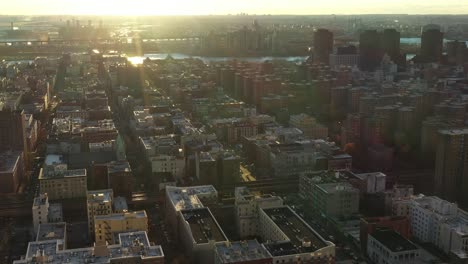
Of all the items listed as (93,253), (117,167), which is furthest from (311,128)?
(93,253)

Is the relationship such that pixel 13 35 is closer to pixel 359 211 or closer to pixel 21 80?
pixel 21 80

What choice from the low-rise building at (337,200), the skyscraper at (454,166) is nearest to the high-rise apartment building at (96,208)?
the low-rise building at (337,200)

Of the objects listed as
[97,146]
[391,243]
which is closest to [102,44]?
[97,146]

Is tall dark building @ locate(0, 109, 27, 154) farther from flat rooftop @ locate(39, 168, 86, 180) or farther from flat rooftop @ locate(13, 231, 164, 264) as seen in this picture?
flat rooftop @ locate(13, 231, 164, 264)

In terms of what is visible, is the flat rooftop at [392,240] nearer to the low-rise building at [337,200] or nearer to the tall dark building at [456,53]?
the low-rise building at [337,200]

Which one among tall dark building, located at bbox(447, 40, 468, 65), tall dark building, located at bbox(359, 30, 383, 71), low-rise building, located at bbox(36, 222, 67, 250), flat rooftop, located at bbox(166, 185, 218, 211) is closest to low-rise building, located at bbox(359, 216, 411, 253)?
flat rooftop, located at bbox(166, 185, 218, 211)

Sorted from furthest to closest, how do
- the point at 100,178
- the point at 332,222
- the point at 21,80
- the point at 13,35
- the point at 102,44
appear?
the point at 13,35
the point at 102,44
the point at 21,80
the point at 100,178
the point at 332,222
